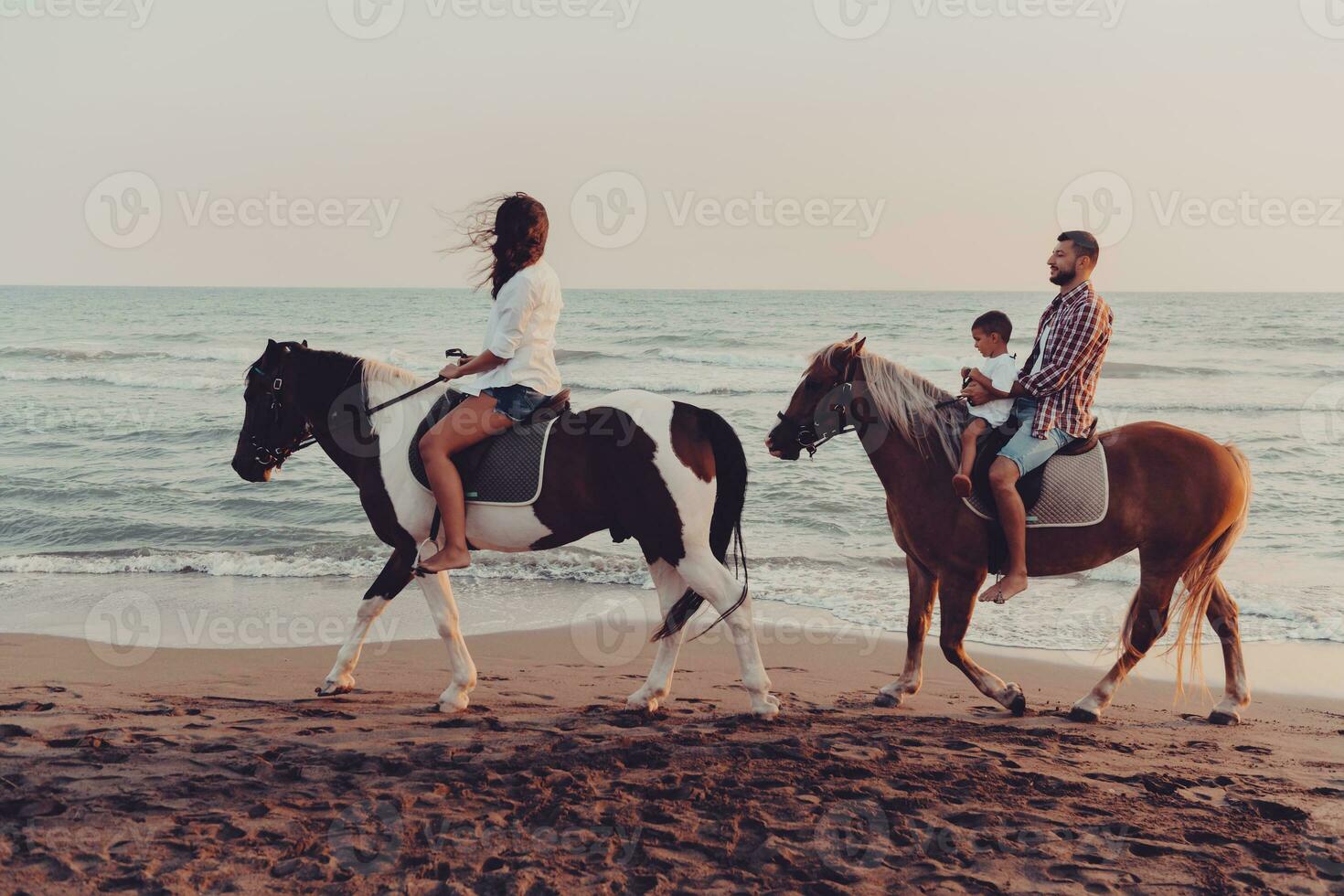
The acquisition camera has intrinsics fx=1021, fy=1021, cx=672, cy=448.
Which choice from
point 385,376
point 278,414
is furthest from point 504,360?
point 278,414

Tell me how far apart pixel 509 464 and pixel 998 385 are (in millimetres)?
2525

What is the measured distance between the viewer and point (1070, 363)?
5039mm

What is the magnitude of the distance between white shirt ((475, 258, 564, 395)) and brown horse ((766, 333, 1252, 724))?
49.8 inches

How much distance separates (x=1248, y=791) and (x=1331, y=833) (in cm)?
42

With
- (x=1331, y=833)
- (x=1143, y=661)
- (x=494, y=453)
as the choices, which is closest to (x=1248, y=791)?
(x=1331, y=833)

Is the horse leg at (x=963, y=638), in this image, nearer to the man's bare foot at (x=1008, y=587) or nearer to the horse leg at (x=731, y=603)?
the man's bare foot at (x=1008, y=587)

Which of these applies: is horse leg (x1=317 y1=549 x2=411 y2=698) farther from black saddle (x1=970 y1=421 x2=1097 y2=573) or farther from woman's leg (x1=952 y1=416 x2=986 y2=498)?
black saddle (x1=970 y1=421 x2=1097 y2=573)

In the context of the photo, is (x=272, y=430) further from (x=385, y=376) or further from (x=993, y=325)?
(x=993, y=325)

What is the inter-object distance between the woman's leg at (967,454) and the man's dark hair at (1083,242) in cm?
97

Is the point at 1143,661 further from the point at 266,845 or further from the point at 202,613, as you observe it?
the point at 202,613

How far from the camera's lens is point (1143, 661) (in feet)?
22.7

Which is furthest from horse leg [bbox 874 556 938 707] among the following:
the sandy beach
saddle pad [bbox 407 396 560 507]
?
saddle pad [bbox 407 396 560 507]

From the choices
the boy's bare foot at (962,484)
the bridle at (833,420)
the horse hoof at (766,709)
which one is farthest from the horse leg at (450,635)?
the boy's bare foot at (962,484)

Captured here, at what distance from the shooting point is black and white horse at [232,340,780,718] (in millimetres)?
5051
